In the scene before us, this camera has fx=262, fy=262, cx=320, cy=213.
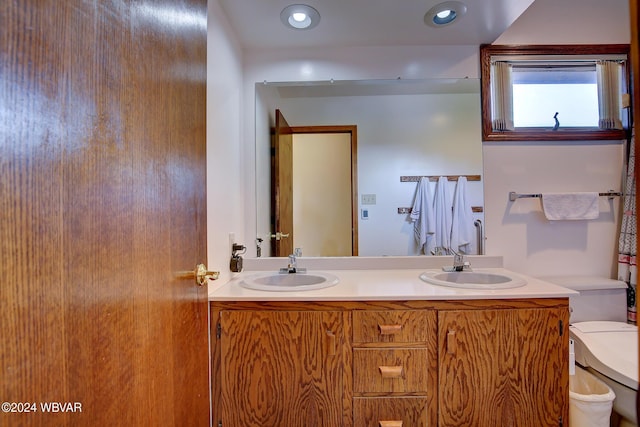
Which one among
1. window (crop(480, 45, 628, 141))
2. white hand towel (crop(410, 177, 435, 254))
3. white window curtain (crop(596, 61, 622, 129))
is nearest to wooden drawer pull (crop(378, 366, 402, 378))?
white hand towel (crop(410, 177, 435, 254))

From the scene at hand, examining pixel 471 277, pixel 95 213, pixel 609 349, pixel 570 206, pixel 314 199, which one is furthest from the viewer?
pixel 314 199

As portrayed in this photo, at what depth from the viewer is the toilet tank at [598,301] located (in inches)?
59.4

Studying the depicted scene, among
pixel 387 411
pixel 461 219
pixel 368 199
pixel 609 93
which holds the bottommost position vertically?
pixel 387 411

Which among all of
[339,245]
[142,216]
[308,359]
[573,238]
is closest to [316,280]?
[339,245]

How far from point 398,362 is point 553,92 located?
1920mm

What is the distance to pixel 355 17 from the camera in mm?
1411

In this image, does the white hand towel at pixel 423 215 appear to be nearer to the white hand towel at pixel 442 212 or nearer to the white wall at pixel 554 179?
the white hand towel at pixel 442 212

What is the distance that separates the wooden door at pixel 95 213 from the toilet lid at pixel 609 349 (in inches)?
67.3

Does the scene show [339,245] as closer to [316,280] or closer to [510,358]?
[316,280]

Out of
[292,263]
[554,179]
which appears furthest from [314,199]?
[554,179]

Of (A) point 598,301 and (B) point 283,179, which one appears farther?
(B) point 283,179

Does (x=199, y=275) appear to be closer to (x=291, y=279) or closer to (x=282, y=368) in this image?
(x=282, y=368)

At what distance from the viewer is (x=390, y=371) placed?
3.53ft

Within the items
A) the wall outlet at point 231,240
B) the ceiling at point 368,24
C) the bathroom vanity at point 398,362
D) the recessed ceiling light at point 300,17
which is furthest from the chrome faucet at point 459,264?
the recessed ceiling light at point 300,17
